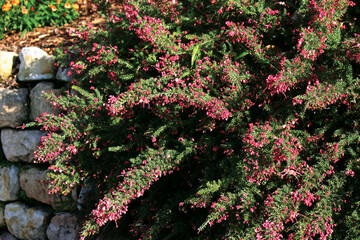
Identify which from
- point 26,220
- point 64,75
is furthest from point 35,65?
point 26,220

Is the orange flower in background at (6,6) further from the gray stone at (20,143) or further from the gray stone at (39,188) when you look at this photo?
the gray stone at (39,188)

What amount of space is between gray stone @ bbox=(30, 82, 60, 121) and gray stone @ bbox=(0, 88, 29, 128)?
0.11 m

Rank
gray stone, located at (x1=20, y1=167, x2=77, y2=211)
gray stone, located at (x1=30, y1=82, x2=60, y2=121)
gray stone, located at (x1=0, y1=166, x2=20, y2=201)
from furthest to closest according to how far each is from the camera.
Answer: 1. gray stone, located at (x1=0, y1=166, x2=20, y2=201)
2. gray stone, located at (x1=30, y1=82, x2=60, y2=121)
3. gray stone, located at (x1=20, y1=167, x2=77, y2=211)

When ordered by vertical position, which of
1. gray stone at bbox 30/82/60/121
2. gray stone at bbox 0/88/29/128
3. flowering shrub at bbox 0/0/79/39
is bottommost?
gray stone at bbox 0/88/29/128

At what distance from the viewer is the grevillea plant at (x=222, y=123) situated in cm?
282

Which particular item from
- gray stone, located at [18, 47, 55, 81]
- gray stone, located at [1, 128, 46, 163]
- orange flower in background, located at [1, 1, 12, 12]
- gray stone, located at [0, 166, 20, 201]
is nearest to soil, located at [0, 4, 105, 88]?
gray stone, located at [18, 47, 55, 81]

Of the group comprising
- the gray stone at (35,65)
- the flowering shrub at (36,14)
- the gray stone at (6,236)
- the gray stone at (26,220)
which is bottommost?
the gray stone at (6,236)

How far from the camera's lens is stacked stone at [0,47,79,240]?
463cm

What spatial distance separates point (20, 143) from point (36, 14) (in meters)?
1.79

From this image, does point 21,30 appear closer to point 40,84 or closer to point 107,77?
point 40,84

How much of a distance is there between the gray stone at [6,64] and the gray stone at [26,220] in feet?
5.40

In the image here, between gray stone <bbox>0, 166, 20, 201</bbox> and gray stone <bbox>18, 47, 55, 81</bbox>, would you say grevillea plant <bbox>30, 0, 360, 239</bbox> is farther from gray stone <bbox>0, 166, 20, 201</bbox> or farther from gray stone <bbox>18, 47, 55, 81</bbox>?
gray stone <bbox>0, 166, 20, 201</bbox>

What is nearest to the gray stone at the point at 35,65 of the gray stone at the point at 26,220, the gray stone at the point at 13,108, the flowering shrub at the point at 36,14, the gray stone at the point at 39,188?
the gray stone at the point at 13,108

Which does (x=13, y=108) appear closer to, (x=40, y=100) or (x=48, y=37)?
(x=40, y=100)
